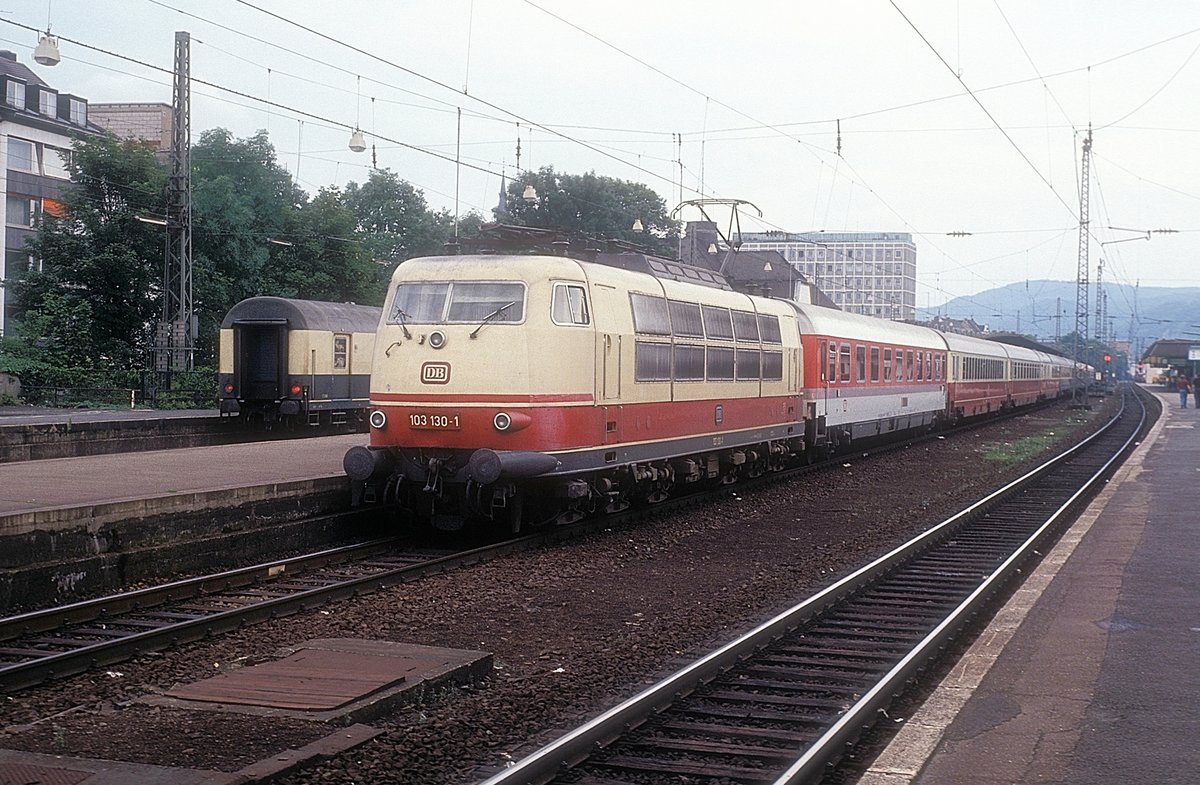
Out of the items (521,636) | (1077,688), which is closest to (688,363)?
(521,636)

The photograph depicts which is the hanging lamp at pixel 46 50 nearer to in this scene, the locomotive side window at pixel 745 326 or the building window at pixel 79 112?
the locomotive side window at pixel 745 326

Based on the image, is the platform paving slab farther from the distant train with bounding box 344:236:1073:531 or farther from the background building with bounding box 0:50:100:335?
the background building with bounding box 0:50:100:335

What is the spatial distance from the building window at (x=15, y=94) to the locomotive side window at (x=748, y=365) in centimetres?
5187

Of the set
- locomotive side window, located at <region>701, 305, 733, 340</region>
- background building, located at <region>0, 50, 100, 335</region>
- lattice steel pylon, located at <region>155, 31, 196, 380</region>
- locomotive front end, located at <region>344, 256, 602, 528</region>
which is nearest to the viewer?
locomotive front end, located at <region>344, 256, 602, 528</region>

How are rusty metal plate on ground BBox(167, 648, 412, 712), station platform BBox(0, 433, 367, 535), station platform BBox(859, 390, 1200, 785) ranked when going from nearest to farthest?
station platform BBox(859, 390, 1200, 785)
rusty metal plate on ground BBox(167, 648, 412, 712)
station platform BBox(0, 433, 367, 535)

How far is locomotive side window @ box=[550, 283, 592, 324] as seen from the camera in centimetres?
1371

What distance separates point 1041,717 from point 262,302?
79.2ft

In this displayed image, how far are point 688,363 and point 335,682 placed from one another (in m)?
9.98

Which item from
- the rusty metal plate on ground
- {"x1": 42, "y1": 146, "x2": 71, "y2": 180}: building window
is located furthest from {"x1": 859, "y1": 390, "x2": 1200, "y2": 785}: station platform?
{"x1": 42, "y1": 146, "x2": 71, "y2": 180}: building window

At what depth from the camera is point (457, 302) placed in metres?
13.9

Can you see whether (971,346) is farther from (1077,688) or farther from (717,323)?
(1077,688)

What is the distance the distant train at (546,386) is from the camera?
13.4 m

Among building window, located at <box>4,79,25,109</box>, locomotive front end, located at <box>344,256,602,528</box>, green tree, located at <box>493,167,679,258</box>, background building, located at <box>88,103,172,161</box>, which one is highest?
background building, located at <box>88,103,172,161</box>

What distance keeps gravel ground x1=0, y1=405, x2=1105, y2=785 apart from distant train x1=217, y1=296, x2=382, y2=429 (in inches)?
513
